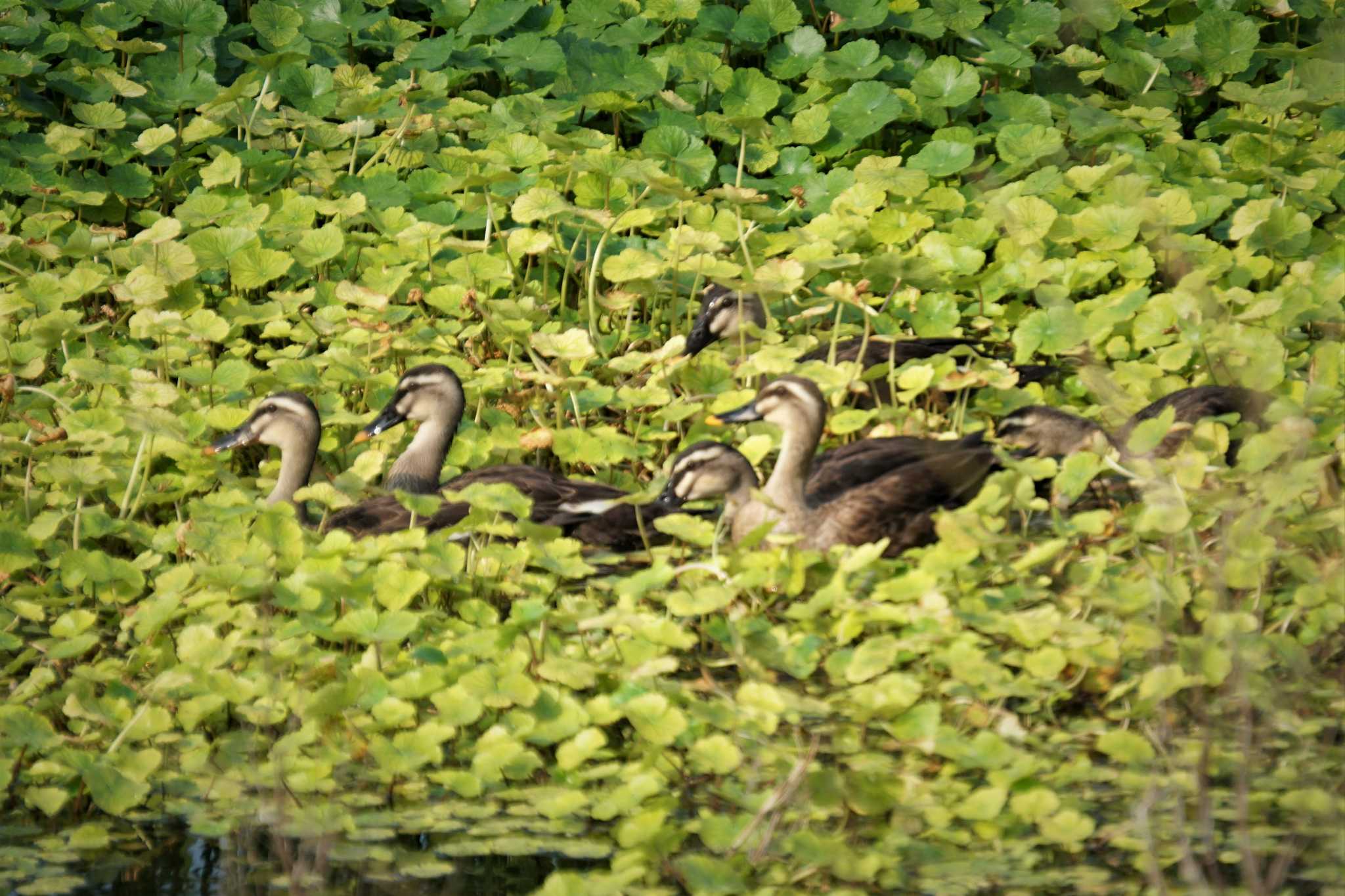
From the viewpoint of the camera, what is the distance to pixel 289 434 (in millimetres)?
5594

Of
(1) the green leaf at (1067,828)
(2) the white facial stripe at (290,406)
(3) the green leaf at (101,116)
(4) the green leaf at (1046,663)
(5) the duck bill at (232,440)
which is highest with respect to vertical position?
(1) the green leaf at (1067,828)

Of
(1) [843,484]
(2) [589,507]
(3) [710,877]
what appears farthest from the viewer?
(1) [843,484]

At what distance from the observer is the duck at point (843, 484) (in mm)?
5207

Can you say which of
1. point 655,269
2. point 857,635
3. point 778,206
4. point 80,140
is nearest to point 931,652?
point 857,635

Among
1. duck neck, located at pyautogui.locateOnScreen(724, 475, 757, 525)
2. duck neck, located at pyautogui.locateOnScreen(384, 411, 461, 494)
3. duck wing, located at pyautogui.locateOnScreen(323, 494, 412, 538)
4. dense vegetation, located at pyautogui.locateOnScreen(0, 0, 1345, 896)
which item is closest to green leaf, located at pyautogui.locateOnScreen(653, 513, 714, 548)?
dense vegetation, located at pyautogui.locateOnScreen(0, 0, 1345, 896)

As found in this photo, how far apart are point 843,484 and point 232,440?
1882 mm

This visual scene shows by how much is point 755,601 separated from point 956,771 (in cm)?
93

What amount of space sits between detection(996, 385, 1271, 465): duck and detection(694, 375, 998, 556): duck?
0.27m

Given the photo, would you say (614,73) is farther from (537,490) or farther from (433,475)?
(537,490)

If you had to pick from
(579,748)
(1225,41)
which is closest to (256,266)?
(579,748)

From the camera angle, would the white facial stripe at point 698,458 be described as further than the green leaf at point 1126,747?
Yes

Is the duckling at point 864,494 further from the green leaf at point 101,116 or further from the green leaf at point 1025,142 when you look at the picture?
the green leaf at point 101,116

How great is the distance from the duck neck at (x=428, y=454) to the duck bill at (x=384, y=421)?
0.29ft

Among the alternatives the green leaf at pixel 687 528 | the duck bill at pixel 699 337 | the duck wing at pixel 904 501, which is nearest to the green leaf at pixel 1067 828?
the green leaf at pixel 687 528
